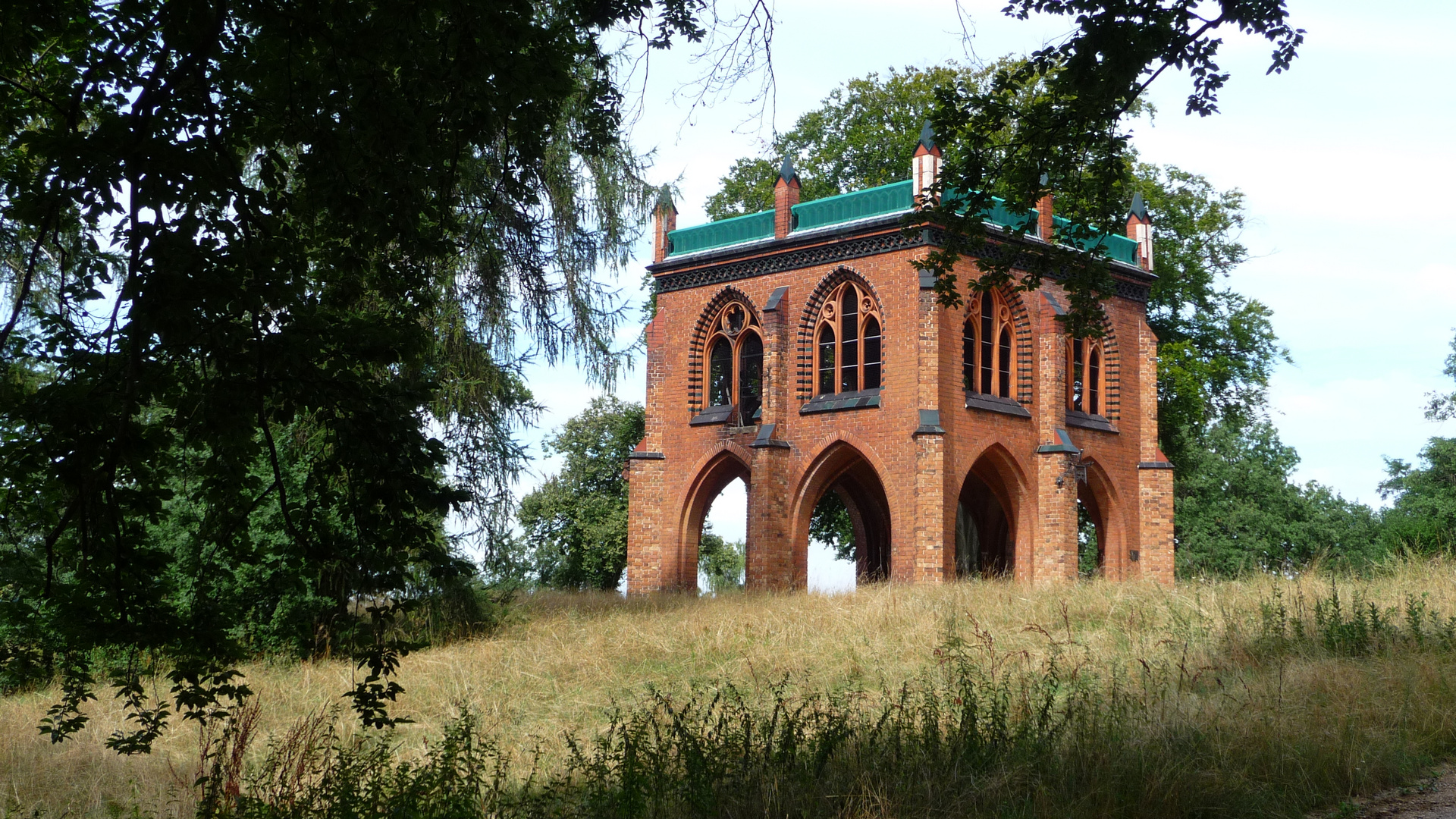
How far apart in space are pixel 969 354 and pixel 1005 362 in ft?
4.10

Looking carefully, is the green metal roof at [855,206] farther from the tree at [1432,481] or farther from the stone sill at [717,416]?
the tree at [1432,481]

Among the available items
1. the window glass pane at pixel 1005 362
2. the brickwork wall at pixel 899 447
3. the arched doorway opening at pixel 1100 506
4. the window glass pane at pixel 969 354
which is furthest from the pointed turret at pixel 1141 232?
the window glass pane at pixel 969 354

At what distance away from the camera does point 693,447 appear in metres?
27.9

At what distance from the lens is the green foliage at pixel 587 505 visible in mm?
36438

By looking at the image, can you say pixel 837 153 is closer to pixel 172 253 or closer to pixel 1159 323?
pixel 1159 323

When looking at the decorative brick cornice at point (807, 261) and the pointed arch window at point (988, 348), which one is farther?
the pointed arch window at point (988, 348)

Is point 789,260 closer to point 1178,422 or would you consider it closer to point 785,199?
point 785,199

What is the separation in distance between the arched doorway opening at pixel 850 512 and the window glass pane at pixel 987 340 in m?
3.02

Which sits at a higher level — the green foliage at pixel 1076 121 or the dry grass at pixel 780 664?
the green foliage at pixel 1076 121

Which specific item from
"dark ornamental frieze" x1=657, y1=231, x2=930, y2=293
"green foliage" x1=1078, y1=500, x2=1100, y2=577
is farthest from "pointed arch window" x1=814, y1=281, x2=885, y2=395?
"green foliage" x1=1078, y1=500, x2=1100, y2=577

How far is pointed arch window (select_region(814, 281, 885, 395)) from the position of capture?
2561cm

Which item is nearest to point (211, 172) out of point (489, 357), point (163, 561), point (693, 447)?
point (163, 561)

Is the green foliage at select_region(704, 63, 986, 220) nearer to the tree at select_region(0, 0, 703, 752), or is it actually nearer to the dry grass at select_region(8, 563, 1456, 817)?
the dry grass at select_region(8, 563, 1456, 817)

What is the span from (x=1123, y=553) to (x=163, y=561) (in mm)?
25341
